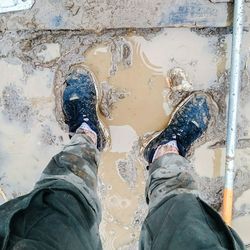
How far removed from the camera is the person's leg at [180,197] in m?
1.03

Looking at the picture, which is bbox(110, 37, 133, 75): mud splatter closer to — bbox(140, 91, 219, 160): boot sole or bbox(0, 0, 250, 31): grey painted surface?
bbox(0, 0, 250, 31): grey painted surface

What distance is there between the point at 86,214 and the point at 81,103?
490mm

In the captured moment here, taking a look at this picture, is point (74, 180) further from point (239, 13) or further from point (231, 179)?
point (239, 13)

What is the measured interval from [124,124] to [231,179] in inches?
16.1

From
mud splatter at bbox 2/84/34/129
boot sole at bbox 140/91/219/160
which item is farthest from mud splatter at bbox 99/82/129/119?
mud splatter at bbox 2/84/34/129

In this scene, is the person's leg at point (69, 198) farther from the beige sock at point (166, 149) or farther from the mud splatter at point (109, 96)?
the beige sock at point (166, 149)

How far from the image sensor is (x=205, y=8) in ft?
4.79

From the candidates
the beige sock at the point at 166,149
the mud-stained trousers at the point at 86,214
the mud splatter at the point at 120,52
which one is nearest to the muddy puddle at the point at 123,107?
the mud splatter at the point at 120,52

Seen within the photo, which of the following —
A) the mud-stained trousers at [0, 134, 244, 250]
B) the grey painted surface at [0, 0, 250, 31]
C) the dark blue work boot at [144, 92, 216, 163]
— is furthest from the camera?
the dark blue work boot at [144, 92, 216, 163]

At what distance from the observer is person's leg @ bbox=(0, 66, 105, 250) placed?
101 centimetres

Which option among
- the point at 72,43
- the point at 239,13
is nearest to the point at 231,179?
the point at 239,13

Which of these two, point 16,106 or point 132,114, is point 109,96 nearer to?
point 132,114

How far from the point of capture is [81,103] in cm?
159

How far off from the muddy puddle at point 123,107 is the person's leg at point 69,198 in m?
0.06
